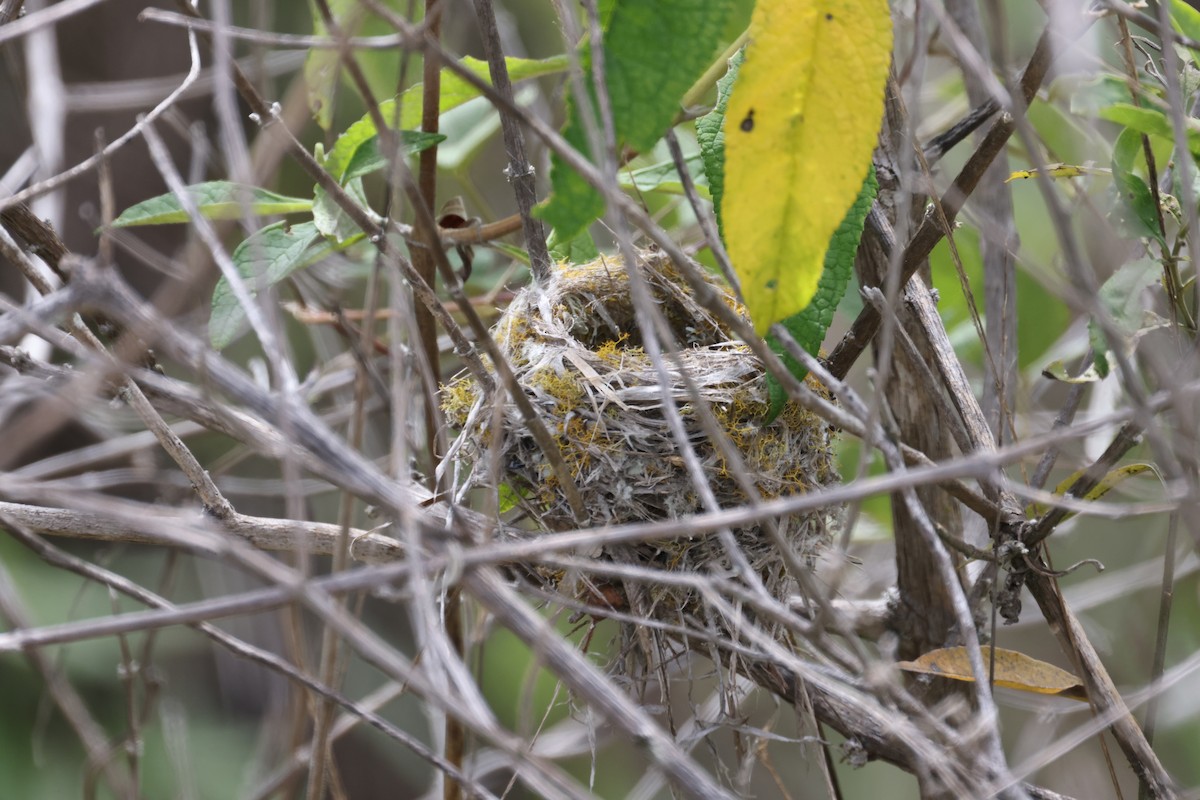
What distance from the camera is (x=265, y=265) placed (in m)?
1.16

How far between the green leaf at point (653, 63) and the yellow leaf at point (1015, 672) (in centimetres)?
71

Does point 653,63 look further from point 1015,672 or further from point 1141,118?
point 1015,672

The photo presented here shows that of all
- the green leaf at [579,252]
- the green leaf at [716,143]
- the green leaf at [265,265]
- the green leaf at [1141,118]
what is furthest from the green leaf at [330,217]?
the green leaf at [1141,118]

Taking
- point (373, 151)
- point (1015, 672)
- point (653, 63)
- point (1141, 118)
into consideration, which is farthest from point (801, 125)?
point (1015, 672)

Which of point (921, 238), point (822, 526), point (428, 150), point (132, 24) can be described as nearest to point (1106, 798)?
point (822, 526)

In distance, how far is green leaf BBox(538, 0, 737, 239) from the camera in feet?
2.71

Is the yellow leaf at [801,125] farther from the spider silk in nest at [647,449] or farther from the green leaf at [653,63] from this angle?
the spider silk in nest at [647,449]

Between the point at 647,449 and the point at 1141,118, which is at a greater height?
the point at 1141,118

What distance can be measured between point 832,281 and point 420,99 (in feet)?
1.96

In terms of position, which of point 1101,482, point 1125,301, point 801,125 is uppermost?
point 801,125

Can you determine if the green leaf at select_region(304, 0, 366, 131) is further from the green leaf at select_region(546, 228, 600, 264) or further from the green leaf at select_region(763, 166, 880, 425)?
the green leaf at select_region(763, 166, 880, 425)

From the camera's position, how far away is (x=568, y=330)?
1.34m

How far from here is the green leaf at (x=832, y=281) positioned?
38.4 inches

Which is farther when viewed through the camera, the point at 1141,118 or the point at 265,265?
the point at 265,265
